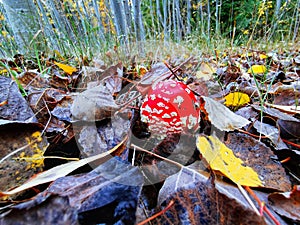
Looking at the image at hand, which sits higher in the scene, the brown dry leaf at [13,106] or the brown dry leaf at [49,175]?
the brown dry leaf at [13,106]

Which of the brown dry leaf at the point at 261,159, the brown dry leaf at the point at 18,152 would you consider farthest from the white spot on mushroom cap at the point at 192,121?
the brown dry leaf at the point at 18,152

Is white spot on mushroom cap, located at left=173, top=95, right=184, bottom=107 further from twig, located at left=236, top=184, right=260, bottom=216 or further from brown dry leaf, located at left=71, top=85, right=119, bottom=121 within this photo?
twig, located at left=236, top=184, right=260, bottom=216

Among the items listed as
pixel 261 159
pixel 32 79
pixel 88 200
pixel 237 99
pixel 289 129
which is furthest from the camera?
pixel 32 79

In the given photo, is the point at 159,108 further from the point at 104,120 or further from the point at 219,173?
the point at 219,173

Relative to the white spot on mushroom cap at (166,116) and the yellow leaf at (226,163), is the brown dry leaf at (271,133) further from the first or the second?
the white spot on mushroom cap at (166,116)

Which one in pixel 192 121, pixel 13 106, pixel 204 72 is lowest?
pixel 204 72

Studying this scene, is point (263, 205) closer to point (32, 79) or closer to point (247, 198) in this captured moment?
point (247, 198)

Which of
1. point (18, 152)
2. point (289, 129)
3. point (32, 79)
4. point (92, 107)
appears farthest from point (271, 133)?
point (32, 79)
